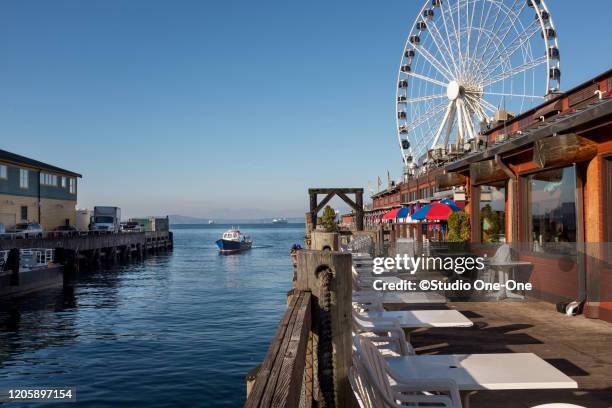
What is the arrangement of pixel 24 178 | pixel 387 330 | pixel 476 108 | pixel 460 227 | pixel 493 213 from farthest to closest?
pixel 24 178
pixel 476 108
pixel 460 227
pixel 493 213
pixel 387 330

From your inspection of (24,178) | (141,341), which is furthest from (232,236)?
(141,341)

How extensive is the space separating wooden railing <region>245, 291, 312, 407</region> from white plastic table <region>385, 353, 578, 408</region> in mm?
1475

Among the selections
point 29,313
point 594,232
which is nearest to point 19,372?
point 29,313

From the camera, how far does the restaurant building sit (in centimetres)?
909

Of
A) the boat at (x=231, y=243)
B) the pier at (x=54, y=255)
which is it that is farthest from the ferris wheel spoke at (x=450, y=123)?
the boat at (x=231, y=243)

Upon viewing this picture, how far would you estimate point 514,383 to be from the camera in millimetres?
4004

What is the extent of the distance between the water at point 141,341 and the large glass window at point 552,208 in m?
7.14

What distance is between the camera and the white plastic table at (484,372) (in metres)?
3.99

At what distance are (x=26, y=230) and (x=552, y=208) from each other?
1410 inches

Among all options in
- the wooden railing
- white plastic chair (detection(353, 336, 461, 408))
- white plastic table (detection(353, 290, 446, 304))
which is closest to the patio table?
white plastic table (detection(353, 290, 446, 304))

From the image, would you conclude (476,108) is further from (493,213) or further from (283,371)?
(283,371)

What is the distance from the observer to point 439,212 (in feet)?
58.5

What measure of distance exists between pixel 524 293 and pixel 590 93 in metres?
6.08

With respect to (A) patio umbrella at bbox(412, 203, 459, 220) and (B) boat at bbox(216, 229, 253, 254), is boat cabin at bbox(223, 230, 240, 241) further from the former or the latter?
(A) patio umbrella at bbox(412, 203, 459, 220)
